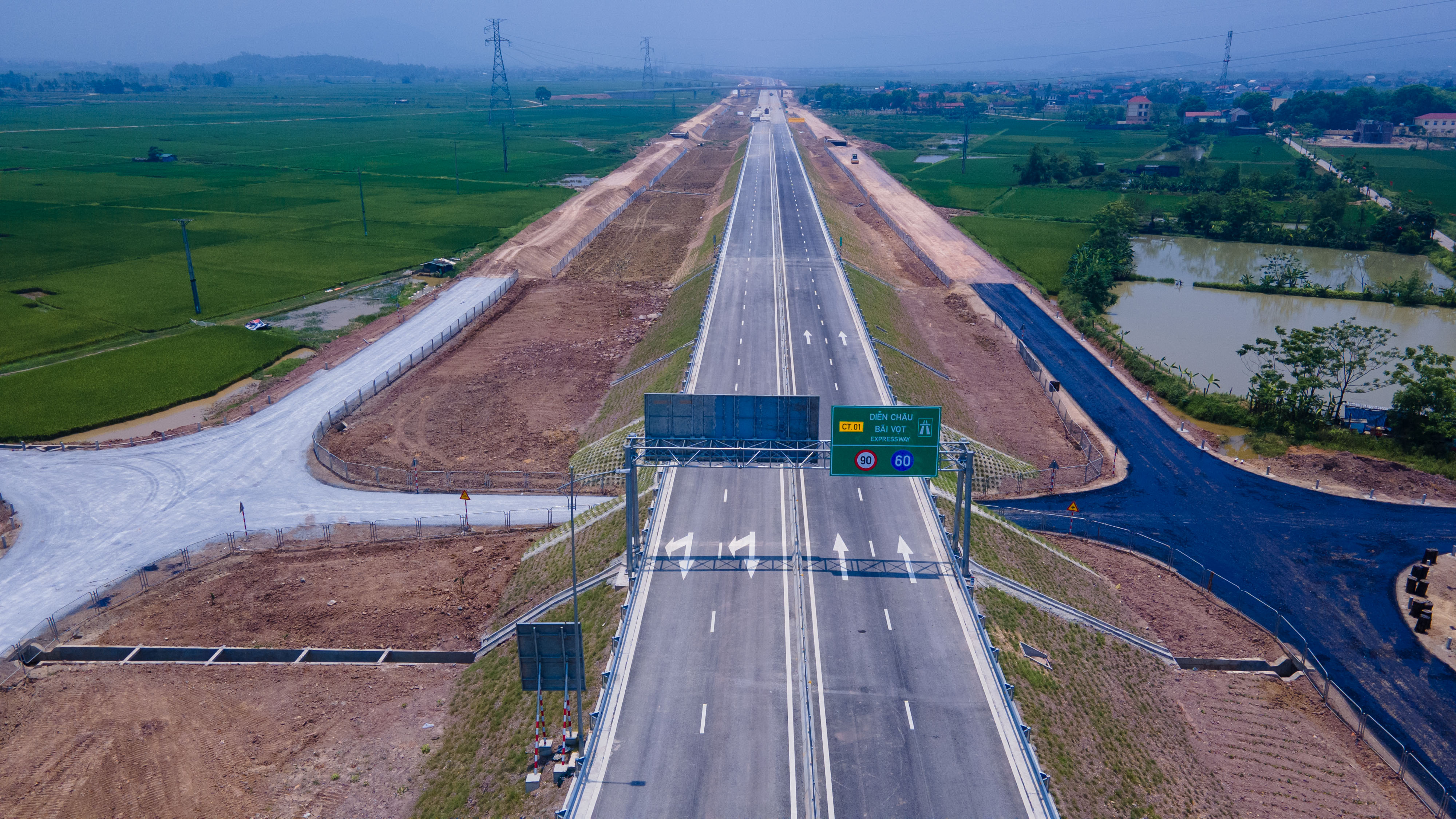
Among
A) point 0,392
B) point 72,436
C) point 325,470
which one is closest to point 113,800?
point 325,470

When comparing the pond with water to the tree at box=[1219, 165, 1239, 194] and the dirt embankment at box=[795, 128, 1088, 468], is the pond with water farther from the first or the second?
the tree at box=[1219, 165, 1239, 194]

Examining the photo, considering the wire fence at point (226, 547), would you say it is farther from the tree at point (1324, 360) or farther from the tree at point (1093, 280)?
the tree at point (1093, 280)

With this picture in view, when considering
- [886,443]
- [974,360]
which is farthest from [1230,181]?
[886,443]

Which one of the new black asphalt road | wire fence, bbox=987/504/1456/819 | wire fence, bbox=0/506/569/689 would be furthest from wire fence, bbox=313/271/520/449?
the new black asphalt road

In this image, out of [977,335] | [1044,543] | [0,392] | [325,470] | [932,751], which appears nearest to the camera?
[932,751]

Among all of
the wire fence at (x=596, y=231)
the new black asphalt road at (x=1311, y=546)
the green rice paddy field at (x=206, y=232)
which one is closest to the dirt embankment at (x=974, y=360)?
the new black asphalt road at (x=1311, y=546)

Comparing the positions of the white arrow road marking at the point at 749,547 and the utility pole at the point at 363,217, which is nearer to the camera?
the white arrow road marking at the point at 749,547

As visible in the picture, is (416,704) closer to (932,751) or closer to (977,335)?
(932,751)
